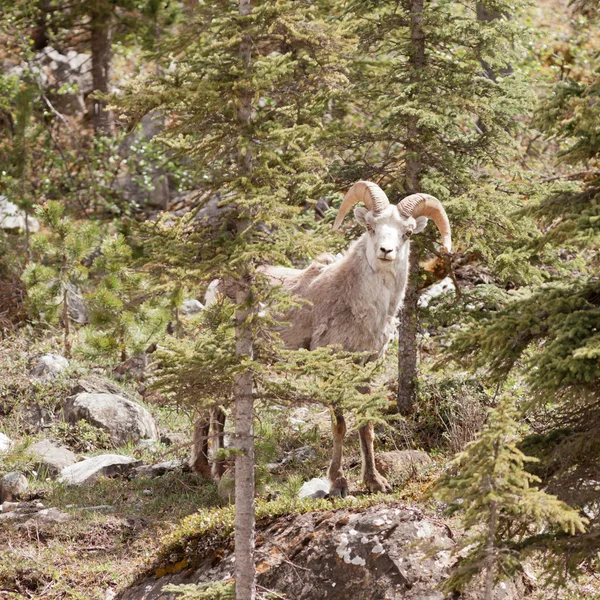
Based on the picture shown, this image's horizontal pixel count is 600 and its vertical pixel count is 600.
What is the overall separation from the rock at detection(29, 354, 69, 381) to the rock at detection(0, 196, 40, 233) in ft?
19.7

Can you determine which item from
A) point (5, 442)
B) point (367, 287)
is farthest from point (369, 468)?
A: point (5, 442)

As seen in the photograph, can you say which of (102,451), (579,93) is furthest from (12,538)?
(579,93)

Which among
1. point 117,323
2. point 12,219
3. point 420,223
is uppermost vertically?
point 420,223

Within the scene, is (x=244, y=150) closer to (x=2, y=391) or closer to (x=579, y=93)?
(x=579, y=93)

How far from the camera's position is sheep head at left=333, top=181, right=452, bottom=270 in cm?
973

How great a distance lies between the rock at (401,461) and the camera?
32.4 feet

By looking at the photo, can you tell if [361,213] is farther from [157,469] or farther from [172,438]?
[172,438]

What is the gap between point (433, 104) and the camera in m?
11.0

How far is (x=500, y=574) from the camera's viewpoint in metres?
5.57

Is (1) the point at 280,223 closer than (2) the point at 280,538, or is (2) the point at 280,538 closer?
(1) the point at 280,223

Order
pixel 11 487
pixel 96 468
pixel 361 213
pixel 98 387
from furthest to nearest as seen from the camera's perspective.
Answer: pixel 98 387 → pixel 96 468 → pixel 11 487 → pixel 361 213

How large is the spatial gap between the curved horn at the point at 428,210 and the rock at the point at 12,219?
455 inches

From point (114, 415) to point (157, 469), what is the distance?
1.63 m

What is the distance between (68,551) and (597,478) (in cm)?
572
